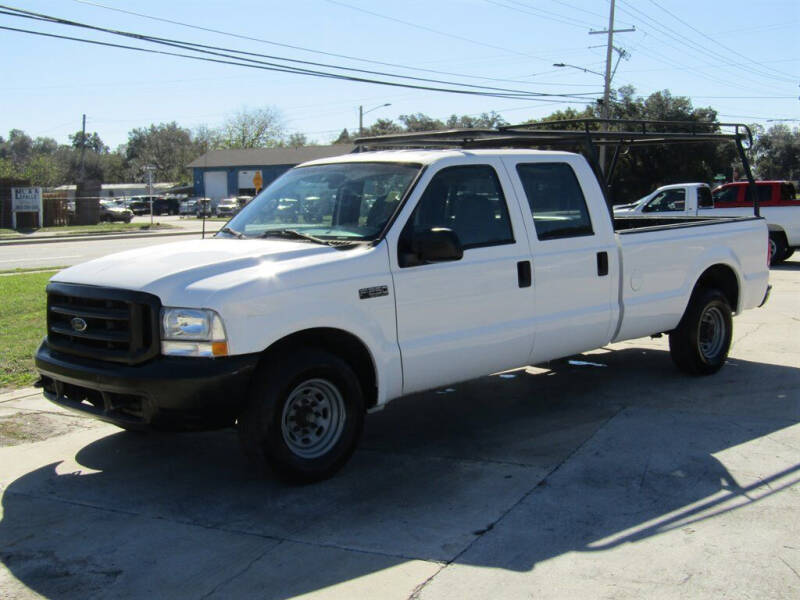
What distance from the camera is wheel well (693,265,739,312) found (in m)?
8.03

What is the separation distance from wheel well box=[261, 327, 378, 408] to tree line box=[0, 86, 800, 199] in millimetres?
5288

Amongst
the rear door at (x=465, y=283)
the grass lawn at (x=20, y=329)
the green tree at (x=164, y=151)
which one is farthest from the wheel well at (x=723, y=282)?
the green tree at (x=164, y=151)

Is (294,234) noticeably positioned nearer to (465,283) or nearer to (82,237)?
(465,283)

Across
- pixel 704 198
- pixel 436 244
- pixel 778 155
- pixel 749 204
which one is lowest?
pixel 436 244

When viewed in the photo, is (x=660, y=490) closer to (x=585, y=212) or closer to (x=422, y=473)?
(x=422, y=473)

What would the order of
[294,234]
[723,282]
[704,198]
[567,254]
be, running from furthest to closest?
[704,198] < [723,282] < [567,254] < [294,234]

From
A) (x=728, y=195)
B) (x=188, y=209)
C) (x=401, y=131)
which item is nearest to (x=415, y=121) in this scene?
(x=401, y=131)

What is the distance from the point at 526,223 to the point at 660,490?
6.93ft

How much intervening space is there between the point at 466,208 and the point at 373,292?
109 centimetres

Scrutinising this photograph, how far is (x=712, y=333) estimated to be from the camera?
806 centimetres

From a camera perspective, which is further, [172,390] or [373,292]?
[373,292]

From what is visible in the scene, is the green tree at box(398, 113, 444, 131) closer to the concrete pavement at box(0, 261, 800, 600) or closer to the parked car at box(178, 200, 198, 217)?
the parked car at box(178, 200, 198, 217)

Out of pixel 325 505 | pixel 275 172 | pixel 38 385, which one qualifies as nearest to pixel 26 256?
pixel 38 385

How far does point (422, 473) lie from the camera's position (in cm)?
550
